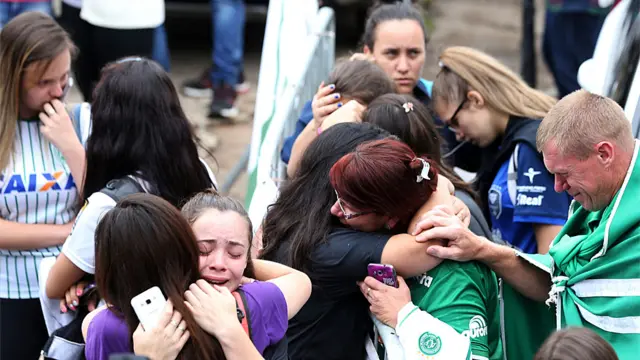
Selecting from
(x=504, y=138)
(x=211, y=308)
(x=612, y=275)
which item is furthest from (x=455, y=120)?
(x=211, y=308)

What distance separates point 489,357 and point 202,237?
102 centimetres

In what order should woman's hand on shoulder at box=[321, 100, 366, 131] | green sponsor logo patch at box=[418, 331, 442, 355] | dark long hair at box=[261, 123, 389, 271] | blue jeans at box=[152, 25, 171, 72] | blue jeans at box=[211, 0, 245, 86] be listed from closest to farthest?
1. green sponsor logo patch at box=[418, 331, 442, 355]
2. dark long hair at box=[261, 123, 389, 271]
3. woman's hand on shoulder at box=[321, 100, 366, 131]
4. blue jeans at box=[152, 25, 171, 72]
5. blue jeans at box=[211, 0, 245, 86]

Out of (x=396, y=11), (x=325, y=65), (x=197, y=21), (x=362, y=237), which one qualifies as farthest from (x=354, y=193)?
(x=197, y=21)

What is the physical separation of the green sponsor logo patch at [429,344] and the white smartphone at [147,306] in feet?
2.58

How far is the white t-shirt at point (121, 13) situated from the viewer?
570 centimetres

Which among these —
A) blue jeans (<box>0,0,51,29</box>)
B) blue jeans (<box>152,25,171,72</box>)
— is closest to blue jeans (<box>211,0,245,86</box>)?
blue jeans (<box>152,25,171,72</box>)

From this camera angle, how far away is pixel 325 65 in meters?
5.59

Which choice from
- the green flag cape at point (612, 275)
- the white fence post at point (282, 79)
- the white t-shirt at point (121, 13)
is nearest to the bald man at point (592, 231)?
the green flag cape at point (612, 275)

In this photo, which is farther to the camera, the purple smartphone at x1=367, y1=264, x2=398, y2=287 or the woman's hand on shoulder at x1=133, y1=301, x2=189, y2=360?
the purple smartphone at x1=367, y1=264, x2=398, y2=287

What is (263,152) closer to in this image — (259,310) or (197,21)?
(259,310)

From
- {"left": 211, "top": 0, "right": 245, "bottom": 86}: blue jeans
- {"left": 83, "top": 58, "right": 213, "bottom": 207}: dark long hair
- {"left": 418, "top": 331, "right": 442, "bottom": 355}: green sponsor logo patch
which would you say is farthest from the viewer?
{"left": 211, "top": 0, "right": 245, "bottom": 86}: blue jeans

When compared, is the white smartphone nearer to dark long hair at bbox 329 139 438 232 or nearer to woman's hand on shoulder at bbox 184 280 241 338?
woman's hand on shoulder at bbox 184 280 241 338

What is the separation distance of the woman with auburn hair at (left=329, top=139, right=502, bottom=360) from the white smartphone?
713 millimetres

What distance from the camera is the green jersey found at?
2.66m
